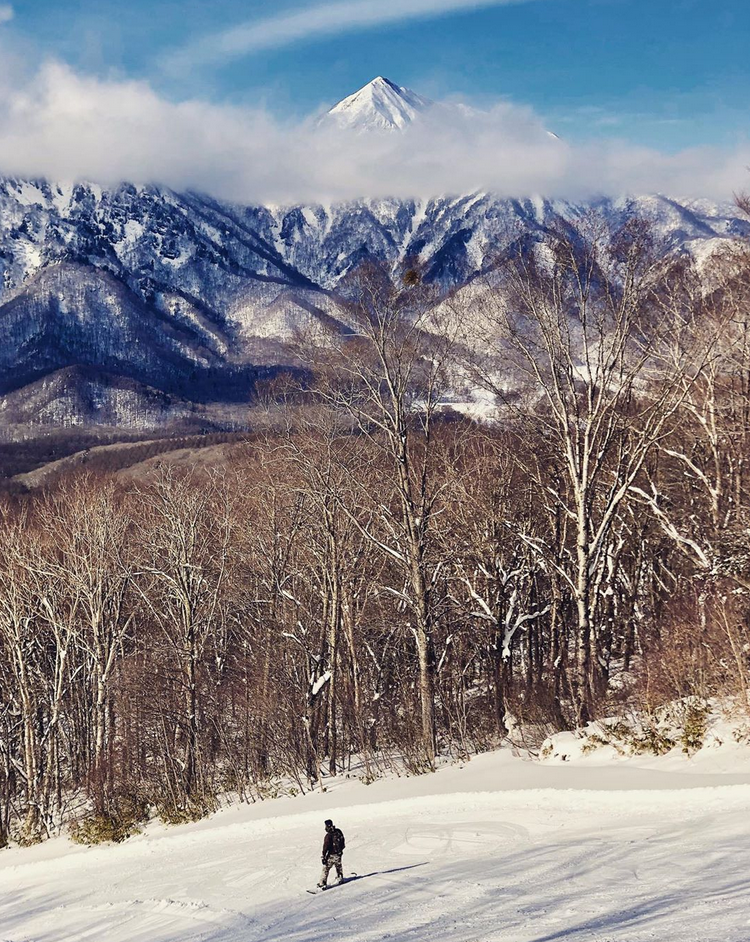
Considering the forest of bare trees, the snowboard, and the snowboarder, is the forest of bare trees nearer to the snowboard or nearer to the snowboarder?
the snowboarder

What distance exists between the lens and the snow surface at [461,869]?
36.7 feet

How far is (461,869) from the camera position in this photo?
47.2 ft

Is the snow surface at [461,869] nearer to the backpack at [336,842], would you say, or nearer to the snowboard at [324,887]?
the snowboard at [324,887]

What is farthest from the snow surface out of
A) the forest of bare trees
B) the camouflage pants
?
the forest of bare trees

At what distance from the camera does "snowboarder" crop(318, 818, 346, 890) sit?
14867 mm

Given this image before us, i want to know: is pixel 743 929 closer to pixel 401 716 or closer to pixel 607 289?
pixel 607 289

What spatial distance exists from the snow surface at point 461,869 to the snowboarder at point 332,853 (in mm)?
315

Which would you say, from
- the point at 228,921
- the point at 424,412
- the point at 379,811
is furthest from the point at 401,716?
the point at 228,921

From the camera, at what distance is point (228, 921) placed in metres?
14.0

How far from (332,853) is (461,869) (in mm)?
2159

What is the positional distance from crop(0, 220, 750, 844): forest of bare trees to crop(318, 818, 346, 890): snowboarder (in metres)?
6.83

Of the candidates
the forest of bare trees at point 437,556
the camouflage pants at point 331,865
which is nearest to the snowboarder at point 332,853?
the camouflage pants at point 331,865

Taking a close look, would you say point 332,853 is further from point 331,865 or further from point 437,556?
point 437,556

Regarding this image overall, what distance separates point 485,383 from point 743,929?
1322 centimetres
